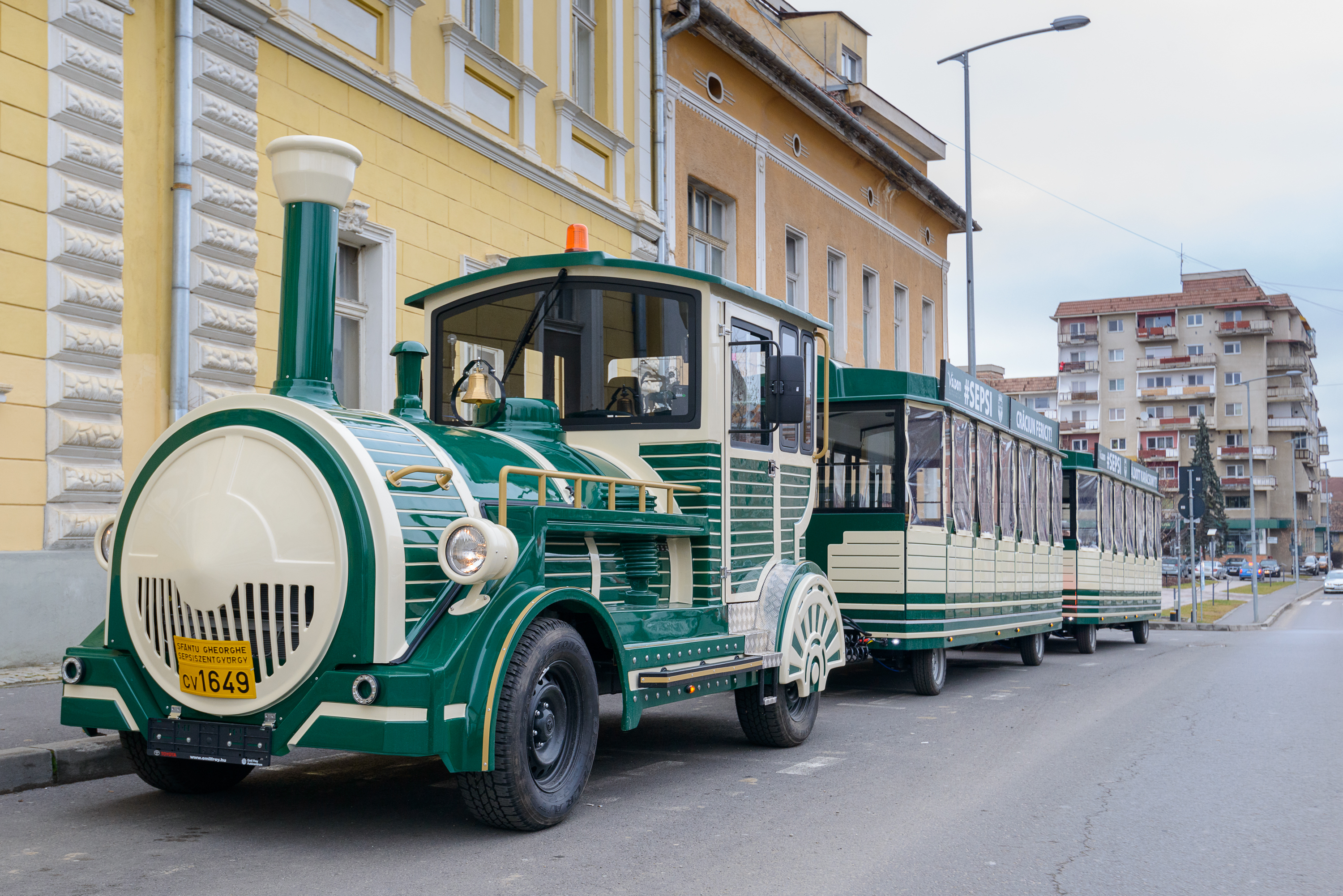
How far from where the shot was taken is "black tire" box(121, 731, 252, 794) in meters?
5.38

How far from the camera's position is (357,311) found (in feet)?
39.4

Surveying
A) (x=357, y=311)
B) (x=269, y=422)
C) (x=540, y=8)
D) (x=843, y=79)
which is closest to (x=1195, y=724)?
(x=269, y=422)

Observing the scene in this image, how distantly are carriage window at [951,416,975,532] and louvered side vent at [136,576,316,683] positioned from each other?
7.49 meters

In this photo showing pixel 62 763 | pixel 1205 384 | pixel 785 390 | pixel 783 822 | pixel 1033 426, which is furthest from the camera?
pixel 1205 384

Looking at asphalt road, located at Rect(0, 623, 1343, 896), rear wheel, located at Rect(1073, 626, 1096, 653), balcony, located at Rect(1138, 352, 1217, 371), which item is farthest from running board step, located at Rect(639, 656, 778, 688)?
balcony, located at Rect(1138, 352, 1217, 371)

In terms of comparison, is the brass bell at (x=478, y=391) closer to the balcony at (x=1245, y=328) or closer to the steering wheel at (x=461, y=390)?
the steering wheel at (x=461, y=390)

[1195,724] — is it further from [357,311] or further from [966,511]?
[357,311]

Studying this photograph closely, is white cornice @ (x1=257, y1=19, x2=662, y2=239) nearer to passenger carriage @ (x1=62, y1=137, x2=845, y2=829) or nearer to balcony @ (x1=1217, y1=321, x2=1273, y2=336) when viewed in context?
passenger carriage @ (x1=62, y1=137, x2=845, y2=829)

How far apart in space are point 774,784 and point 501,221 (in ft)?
28.5

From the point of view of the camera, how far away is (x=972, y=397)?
11969 mm

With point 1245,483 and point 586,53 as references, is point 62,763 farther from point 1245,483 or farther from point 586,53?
point 1245,483

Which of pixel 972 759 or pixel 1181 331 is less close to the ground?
pixel 1181 331

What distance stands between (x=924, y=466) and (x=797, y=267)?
11866 mm

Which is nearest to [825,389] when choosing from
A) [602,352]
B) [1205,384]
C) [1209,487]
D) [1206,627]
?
[602,352]
